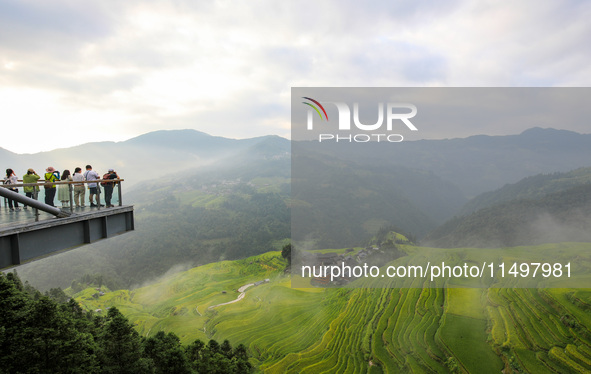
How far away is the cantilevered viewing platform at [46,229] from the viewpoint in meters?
7.56

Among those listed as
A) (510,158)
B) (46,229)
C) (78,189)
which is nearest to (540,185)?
(510,158)

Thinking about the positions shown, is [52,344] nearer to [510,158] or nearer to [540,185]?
[540,185]

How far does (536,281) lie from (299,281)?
45.4 metres

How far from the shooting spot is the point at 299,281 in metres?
71.3

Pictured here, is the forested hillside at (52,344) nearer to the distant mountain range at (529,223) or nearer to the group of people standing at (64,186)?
the group of people standing at (64,186)

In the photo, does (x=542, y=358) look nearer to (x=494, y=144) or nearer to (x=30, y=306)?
(x=30, y=306)

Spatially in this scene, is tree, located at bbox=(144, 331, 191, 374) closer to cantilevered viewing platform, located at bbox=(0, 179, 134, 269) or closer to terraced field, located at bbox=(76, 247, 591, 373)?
cantilevered viewing platform, located at bbox=(0, 179, 134, 269)

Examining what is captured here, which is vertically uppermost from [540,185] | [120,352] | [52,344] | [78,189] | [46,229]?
[78,189]

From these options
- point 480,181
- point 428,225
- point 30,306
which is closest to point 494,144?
point 480,181

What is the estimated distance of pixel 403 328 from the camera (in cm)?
3931

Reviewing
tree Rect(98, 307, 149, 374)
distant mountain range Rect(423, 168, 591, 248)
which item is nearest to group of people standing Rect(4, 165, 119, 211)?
tree Rect(98, 307, 149, 374)

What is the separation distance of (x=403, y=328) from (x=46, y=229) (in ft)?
137

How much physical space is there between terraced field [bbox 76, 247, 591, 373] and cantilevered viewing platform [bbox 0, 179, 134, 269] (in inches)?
1315

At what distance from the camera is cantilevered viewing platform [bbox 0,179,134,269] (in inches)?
298
